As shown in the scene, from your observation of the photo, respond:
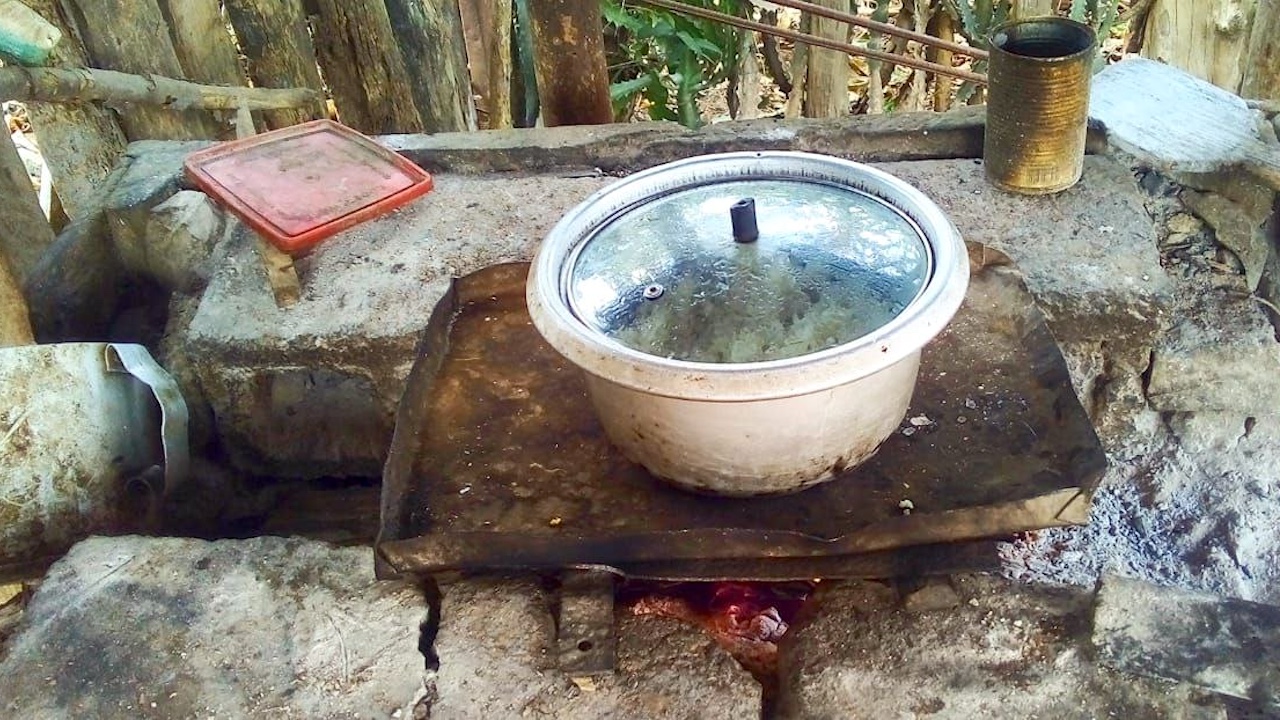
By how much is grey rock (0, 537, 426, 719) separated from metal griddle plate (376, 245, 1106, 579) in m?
0.16

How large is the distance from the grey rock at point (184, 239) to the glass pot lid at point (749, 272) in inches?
51.8

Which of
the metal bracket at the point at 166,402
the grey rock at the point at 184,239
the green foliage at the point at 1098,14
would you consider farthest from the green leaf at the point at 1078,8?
the metal bracket at the point at 166,402

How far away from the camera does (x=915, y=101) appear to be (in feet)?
14.9

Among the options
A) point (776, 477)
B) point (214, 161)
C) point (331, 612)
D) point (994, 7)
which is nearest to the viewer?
point (776, 477)

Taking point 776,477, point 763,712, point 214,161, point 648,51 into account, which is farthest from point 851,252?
point 648,51

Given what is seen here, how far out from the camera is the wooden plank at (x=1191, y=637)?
4.44 feet

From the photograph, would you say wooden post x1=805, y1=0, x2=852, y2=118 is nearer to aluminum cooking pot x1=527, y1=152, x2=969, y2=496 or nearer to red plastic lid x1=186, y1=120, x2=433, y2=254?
red plastic lid x1=186, y1=120, x2=433, y2=254

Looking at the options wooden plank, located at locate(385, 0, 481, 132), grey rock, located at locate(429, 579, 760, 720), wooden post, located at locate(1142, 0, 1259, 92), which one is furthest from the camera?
wooden plank, located at locate(385, 0, 481, 132)

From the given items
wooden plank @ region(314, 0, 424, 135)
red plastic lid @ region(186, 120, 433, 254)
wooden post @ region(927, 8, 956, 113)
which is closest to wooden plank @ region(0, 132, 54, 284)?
red plastic lid @ region(186, 120, 433, 254)

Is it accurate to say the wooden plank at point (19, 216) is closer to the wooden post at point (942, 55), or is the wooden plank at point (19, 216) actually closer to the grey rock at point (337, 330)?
the grey rock at point (337, 330)

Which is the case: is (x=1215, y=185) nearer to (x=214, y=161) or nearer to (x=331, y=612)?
(x=331, y=612)

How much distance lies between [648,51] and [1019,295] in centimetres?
326

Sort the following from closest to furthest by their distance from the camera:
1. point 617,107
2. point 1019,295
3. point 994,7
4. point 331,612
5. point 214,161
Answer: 1. point 331,612
2. point 1019,295
3. point 214,161
4. point 994,7
5. point 617,107

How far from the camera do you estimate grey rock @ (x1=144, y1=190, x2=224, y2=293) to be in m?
2.44
